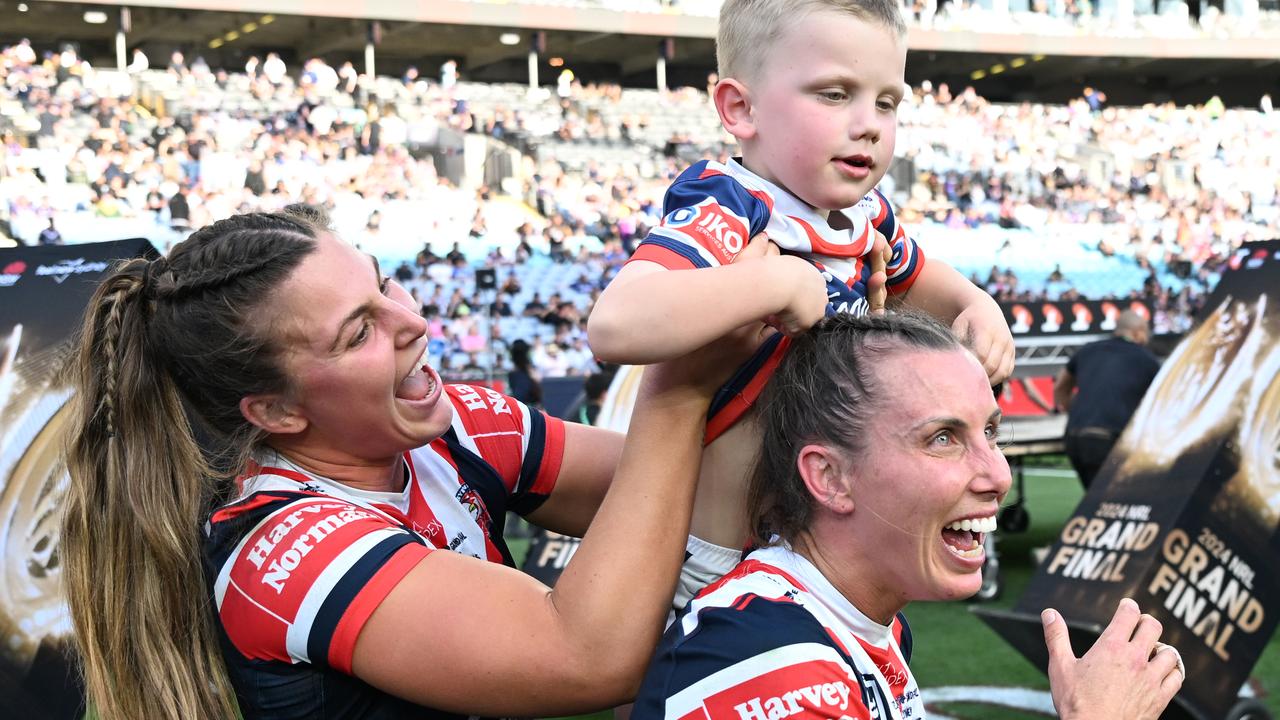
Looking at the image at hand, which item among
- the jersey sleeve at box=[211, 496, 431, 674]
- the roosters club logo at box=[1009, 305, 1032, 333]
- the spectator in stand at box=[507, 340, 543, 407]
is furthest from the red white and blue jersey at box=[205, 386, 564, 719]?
the roosters club logo at box=[1009, 305, 1032, 333]

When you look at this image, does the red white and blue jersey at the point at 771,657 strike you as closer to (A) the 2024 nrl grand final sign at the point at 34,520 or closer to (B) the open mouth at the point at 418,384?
(B) the open mouth at the point at 418,384

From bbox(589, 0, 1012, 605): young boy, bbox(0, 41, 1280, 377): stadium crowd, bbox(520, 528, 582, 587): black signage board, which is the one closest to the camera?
bbox(589, 0, 1012, 605): young boy

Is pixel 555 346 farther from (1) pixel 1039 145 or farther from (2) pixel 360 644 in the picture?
(1) pixel 1039 145

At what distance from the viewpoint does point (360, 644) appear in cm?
156

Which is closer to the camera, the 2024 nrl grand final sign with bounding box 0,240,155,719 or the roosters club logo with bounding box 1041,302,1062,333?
the 2024 nrl grand final sign with bounding box 0,240,155,719

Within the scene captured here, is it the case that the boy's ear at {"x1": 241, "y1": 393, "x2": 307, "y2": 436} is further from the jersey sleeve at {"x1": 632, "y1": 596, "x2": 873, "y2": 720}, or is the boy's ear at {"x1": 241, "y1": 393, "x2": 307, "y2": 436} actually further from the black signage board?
the black signage board

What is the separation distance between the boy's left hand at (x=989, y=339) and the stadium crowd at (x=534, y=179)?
41.9 feet

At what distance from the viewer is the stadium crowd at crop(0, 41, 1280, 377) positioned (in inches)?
694

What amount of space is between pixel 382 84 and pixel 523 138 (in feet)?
12.7

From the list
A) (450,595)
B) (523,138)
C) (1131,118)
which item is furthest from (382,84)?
(450,595)

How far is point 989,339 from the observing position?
1.97 metres

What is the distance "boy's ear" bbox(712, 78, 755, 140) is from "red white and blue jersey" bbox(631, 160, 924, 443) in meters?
0.06

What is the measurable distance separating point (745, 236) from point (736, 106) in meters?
0.28

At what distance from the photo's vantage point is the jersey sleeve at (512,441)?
2.07 m
